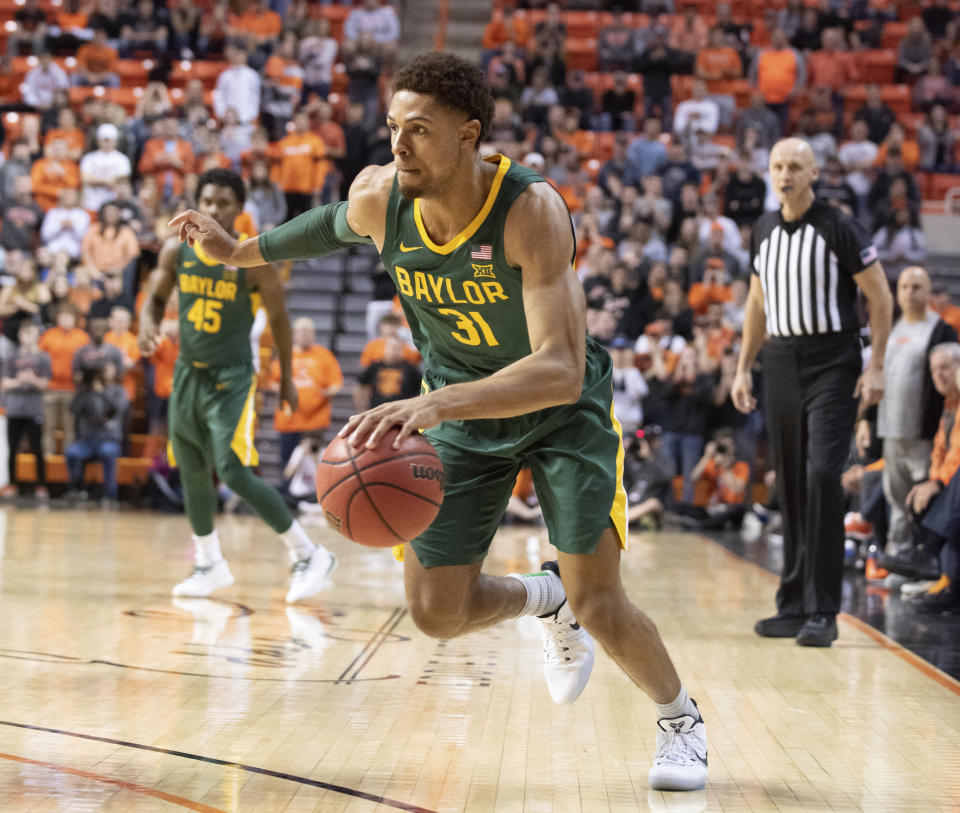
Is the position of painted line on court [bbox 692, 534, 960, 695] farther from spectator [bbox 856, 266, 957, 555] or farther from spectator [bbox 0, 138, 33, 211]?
spectator [bbox 0, 138, 33, 211]

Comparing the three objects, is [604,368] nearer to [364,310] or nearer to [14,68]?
[364,310]

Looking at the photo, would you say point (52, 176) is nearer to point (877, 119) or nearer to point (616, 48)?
point (616, 48)

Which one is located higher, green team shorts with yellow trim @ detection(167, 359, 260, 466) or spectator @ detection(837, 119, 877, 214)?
spectator @ detection(837, 119, 877, 214)

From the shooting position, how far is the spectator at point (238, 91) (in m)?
14.3

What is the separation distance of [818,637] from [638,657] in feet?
7.59

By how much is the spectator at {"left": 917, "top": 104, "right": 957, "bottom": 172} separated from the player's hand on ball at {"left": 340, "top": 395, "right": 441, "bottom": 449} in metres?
13.1

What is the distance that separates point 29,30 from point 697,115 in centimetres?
868

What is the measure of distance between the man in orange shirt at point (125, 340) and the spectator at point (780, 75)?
26.3 ft

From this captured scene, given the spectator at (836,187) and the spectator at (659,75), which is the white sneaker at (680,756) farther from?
the spectator at (659,75)

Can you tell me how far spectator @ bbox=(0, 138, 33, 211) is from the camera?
42.7ft

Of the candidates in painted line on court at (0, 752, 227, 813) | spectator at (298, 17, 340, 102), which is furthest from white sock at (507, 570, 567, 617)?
spectator at (298, 17, 340, 102)

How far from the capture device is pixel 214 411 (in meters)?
6.06

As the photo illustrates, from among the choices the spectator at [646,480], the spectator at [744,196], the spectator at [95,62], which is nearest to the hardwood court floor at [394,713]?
the spectator at [646,480]

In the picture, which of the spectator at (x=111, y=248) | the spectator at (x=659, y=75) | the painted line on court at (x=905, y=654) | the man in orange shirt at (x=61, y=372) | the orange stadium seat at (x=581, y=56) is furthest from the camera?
the orange stadium seat at (x=581, y=56)
